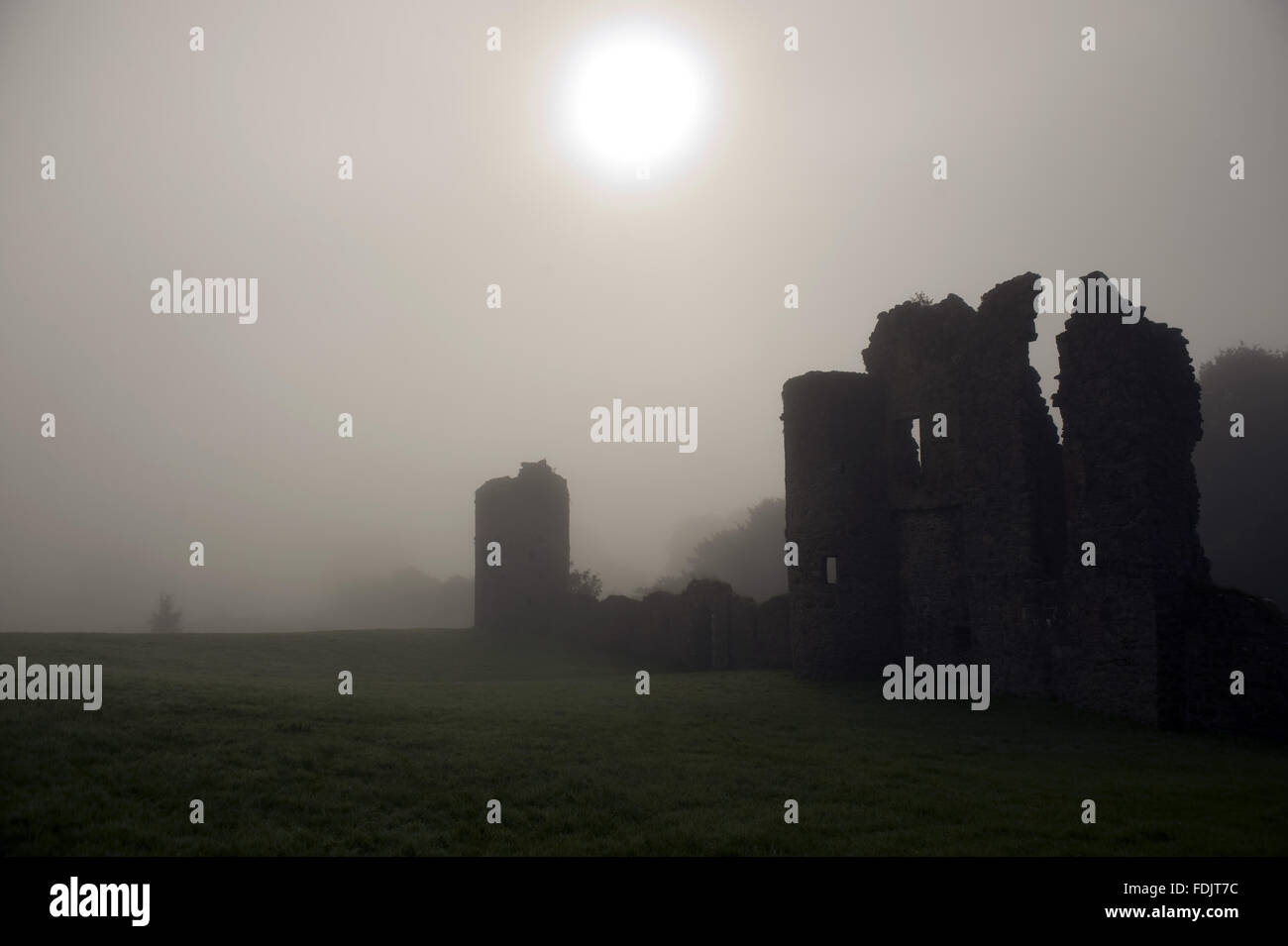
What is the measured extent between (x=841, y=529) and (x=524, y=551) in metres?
16.4

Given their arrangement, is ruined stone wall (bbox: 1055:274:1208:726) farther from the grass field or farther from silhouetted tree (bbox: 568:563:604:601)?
silhouetted tree (bbox: 568:563:604:601)

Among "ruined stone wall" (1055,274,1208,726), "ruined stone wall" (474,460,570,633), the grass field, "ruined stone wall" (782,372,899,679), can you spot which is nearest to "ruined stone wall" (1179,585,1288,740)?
"ruined stone wall" (1055,274,1208,726)

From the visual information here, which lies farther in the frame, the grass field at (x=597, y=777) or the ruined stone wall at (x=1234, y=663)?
the ruined stone wall at (x=1234, y=663)

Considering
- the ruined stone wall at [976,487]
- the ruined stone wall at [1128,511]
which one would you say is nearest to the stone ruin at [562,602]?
the ruined stone wall at [976,487]

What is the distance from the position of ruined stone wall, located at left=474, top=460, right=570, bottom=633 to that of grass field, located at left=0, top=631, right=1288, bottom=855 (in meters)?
16.1

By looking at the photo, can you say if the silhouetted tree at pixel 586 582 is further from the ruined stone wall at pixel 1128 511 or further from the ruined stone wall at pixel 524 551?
the ruined stone wall at pixel 1128 511

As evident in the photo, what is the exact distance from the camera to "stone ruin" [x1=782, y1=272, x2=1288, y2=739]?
1797 cm

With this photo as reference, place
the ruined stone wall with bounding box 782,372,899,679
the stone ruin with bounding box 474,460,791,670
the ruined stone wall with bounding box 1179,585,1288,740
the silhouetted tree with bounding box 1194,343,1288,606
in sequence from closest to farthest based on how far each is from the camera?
the ruined stone wall with bounding box 1179,585,1288,740 → the ruined stone wall with bounding box 782,372,899,679 → the stone ruin with bounding box 474,460,791,670 → the silhouetted tree with bounding box 1194,343,1288,606

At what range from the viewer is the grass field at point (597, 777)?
9.75 metres

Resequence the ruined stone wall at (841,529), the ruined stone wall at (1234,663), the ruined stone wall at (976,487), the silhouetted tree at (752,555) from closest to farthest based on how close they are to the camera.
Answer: the ruined stone wall at (1234,663), the ruined stone wall at (976,487), the ruined stone wall at (841,529), the silhouetted tree at (752,555)

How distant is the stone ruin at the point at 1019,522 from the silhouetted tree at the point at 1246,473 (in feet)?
99.3

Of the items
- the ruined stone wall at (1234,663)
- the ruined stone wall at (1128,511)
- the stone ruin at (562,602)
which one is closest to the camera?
the ruined stone wall at (1234,663)

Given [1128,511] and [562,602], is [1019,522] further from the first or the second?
[562,602]
